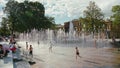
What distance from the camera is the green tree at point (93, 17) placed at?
78.1 metres

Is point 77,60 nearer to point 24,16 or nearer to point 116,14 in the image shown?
point 116,14

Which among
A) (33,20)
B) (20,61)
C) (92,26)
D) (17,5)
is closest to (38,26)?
(33,20)

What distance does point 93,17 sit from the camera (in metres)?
78.8

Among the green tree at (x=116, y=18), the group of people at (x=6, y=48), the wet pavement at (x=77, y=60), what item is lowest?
the wet pavement at (x=77, y=60)

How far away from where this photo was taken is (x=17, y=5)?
102 meters

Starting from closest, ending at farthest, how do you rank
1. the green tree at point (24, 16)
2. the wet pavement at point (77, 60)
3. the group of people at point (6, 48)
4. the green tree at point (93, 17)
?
the group of people at point (6, 48)
the wet pavement at point (77, 60)
the green tree at point (93, 17)
the green tree at point (24, 16)

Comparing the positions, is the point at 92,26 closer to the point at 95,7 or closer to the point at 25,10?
the point at 95,7

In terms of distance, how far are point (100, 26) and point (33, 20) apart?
3049 centimetres

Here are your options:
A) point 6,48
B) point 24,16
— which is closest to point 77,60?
point 6,48

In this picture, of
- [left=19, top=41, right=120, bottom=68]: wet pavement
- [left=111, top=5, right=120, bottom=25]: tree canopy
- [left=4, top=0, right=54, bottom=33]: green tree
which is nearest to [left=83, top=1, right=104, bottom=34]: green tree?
[left=111, top=5, right=120, bottom=25]: tree canopy

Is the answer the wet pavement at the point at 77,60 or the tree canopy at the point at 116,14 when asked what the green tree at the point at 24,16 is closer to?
the tree canopy at the point at 116,14

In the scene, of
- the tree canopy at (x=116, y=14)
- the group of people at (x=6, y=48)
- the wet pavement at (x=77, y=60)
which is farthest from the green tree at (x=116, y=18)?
the group of people at (x=6, y=48)

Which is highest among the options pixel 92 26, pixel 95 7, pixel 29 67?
pixel 95 7

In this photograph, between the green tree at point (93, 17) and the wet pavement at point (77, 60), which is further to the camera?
the green tree at point (93, 17)
